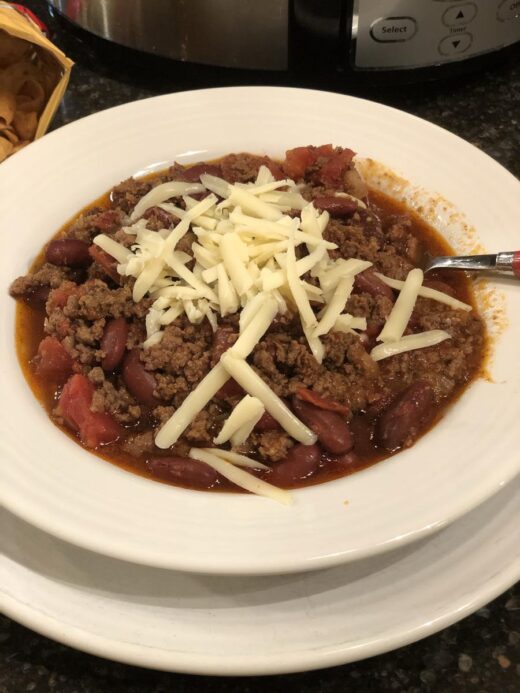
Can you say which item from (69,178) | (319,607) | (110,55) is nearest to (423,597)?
(319,607)

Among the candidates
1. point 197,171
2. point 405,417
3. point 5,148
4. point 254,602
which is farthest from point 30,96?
point 254,602

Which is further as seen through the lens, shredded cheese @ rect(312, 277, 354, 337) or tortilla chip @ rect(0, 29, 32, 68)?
tortilla chip @ rect(0, 29, 32, 68)

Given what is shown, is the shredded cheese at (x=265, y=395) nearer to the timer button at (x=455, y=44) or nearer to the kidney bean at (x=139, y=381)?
the kidney bean at (x=139, y=381)

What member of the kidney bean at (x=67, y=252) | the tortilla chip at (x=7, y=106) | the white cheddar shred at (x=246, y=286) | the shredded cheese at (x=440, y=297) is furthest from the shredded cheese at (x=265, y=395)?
the tortilla chip at (x=7, y=106)

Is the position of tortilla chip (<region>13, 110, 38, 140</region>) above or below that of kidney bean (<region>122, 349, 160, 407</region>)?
above

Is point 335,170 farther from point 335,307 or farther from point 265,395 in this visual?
Answer: point 265,395

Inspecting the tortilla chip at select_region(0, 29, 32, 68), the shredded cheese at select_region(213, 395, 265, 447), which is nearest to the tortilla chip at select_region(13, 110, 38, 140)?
the tortilla chip at select_region(0, 29, 32, 68)

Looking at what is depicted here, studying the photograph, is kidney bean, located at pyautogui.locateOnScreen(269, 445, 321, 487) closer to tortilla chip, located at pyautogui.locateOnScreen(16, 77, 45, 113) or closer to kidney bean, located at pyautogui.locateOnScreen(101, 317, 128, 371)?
kidney bean, located at pyautogui.locateOnScreen(101, 317, 128, 371)

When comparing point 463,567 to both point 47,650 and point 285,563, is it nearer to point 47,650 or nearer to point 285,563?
point 285,563
